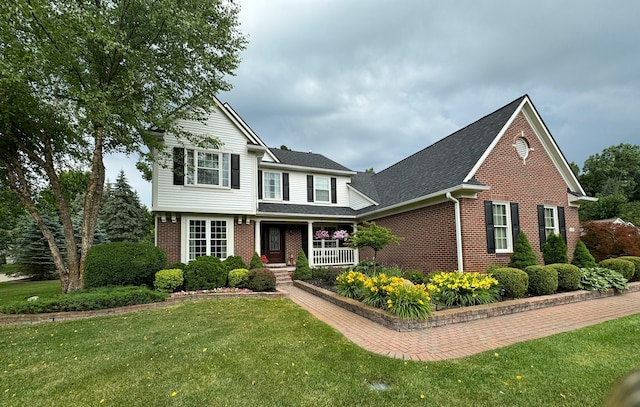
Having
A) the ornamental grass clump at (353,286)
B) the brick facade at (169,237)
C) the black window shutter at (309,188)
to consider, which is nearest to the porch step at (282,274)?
the black window shutter at (309,188)

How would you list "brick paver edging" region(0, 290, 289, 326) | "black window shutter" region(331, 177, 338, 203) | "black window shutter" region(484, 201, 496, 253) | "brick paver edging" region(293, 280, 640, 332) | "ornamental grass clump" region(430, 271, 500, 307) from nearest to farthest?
"brick paver edging" region(293, 280, 640, 332) → "brick paver edging" region(0, 290, 289, 326) → "ornamental grass clump" region(430, 271, 500, 307) → "black window shutter" region(484, 201, 496, 253) → "black window shutter" region(331, 177, 338, 203)

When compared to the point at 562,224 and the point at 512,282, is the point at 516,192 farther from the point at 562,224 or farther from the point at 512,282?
the point at 512,282

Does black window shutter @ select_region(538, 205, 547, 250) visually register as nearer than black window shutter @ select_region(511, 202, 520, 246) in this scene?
No

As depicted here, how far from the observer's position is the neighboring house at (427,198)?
1126 centimetres

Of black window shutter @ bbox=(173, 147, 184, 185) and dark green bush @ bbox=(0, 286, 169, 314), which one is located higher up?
black window shutter @ bbox=(173, 147, 184, 185)

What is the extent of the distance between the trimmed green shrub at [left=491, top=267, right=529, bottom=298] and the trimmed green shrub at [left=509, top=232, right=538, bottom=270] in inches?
78.9

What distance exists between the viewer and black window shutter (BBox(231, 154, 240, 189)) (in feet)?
44.1

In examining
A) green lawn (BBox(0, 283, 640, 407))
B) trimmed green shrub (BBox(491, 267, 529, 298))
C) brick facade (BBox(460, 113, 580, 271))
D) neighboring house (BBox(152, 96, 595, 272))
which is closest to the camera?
green lawn (BBox(0, 283, 640, 407))

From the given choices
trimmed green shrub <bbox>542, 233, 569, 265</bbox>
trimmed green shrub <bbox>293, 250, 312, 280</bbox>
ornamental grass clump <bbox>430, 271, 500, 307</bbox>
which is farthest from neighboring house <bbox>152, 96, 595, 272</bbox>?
ornamental grass clump <bbox>430, 271, 500, 307</bbox>

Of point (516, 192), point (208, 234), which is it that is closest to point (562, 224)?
point (516, 192)

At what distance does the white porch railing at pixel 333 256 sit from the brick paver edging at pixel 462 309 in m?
6.34

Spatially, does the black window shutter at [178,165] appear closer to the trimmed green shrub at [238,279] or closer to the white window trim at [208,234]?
the white window trim at [208,234]

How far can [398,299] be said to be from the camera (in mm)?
6754

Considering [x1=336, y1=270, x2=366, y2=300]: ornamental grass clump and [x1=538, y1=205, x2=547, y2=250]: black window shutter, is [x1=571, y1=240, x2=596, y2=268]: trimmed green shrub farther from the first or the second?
[x1=336, y1=270, x2=366, y2=300]: ornamental grass clump
